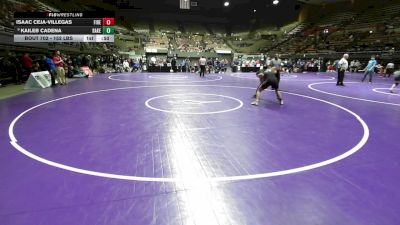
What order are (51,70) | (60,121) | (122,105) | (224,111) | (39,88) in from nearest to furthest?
1. (60,121)
2. (224,111)
3. (122,105)
4. (39,88)
5. (51,70)

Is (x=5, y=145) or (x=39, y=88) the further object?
(x=39, y=88)

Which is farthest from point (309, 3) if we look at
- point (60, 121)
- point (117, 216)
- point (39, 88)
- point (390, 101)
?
point (117, 216)

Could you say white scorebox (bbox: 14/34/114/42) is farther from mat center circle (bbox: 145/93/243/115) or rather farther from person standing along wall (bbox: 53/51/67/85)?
mat center circle (bbox: 145/93/243/115)

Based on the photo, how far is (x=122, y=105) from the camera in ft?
30.5

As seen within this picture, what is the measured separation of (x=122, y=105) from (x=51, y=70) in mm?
7106

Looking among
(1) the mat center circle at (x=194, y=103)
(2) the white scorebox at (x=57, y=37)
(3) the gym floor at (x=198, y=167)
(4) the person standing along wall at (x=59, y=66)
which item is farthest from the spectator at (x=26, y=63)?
(1) the mat center circle at (x=194, y=103)

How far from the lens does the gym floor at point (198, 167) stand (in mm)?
3158

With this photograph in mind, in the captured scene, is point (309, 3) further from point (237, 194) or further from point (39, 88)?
point (237, 194)

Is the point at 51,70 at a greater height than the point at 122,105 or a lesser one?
greater

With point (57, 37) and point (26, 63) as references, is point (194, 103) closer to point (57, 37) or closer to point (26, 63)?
point (57, 37)
